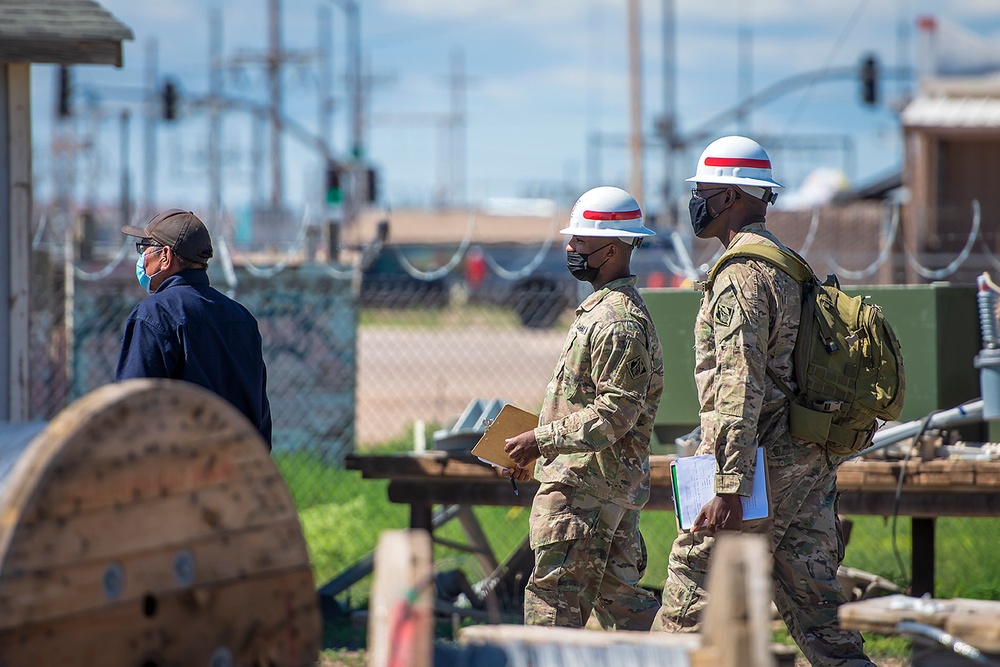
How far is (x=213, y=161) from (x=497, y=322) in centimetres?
754

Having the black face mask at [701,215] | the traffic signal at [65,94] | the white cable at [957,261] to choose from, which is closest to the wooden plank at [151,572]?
the black face mask at [701,215]

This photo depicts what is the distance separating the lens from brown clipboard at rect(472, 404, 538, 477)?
4.55 m

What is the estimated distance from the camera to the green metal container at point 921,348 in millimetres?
5910

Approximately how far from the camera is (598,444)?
422cm

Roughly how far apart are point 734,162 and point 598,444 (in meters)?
1.13

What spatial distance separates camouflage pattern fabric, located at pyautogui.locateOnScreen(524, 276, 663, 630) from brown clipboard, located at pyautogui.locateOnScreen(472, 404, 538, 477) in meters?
0.16

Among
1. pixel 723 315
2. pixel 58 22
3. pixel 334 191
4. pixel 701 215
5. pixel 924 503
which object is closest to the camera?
pixel 723 315

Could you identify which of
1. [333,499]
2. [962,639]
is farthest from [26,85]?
[962,639]

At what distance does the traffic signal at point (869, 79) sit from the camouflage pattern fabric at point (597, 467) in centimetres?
2643

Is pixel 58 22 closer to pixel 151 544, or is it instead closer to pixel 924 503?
pixel 151 544

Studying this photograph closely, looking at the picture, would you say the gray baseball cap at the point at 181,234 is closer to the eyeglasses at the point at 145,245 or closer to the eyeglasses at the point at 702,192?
the eyeglasses at the point at 145,245

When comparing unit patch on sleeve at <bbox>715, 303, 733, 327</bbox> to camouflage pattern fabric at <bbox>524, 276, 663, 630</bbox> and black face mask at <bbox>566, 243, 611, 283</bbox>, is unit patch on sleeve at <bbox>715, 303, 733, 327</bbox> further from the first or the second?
black face mask at <bbox>566, 243, 611, 283</bbox>

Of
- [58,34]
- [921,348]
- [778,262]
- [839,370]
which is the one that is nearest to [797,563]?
[839,370]

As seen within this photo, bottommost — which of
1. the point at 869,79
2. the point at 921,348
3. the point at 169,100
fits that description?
the point at 921,348
